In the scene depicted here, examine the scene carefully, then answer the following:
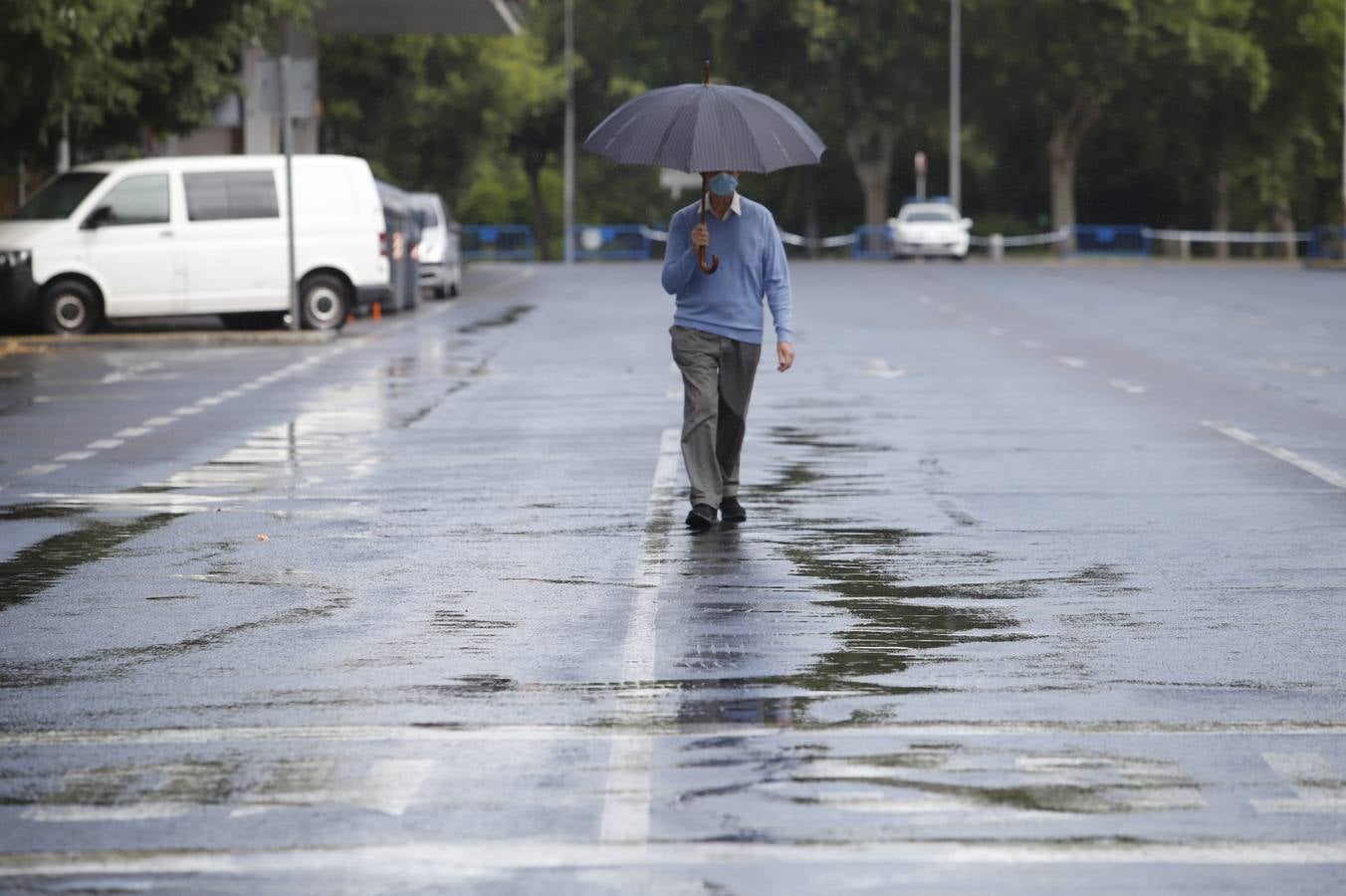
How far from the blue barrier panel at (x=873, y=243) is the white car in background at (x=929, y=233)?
18.6 feet

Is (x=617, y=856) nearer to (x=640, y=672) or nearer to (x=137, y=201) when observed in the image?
(x=640, y=672)

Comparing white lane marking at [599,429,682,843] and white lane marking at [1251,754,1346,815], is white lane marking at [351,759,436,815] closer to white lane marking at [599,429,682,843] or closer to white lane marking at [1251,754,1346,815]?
white lane marking at [599,429,682,843]

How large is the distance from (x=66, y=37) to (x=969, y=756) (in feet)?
72.4

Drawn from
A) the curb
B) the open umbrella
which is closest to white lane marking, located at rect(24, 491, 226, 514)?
the open umbrella

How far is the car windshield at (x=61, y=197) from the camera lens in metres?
29.1

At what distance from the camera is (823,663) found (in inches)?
328

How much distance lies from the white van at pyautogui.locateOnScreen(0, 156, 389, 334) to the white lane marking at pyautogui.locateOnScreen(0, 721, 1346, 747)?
22343mm

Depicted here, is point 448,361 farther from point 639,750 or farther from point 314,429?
point 639,750

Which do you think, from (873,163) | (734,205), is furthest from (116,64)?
(873,163)

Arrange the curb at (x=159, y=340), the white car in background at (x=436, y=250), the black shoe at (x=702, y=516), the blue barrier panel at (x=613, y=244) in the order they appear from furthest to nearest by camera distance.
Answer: the blue barrier panel at (x=613, y=244), the white car in background at (x=436, y=250), the curb at (x=159, y=340), the black shoe at (x=702, y=516)

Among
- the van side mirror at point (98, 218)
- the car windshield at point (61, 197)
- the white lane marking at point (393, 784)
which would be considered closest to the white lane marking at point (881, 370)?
the van side mirror at point (98, 218)

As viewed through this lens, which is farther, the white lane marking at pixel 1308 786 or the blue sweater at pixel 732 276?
the blue sweater at pixel 732 276

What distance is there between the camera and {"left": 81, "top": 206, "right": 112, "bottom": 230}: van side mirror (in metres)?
29.1

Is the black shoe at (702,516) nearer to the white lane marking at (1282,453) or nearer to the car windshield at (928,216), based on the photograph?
the white lane marking at (1282,453)
